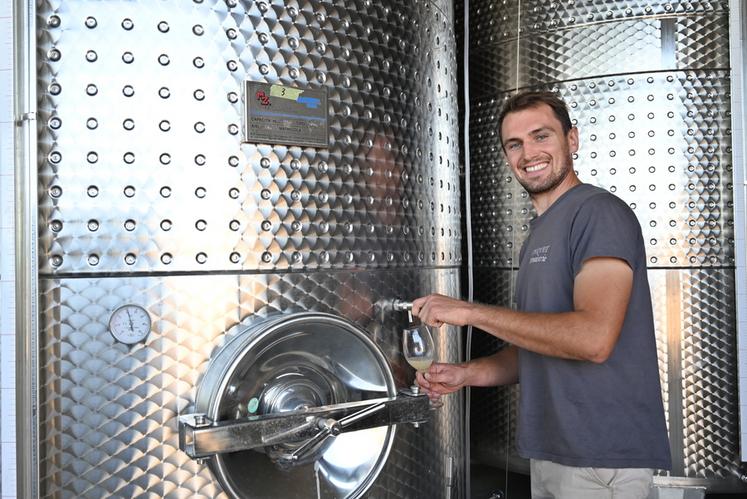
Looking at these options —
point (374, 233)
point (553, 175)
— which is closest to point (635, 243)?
point (553, 175)

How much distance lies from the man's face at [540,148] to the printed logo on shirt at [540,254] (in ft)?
0.67

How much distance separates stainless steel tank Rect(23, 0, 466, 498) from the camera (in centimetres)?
183

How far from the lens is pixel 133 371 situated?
1.88 metres

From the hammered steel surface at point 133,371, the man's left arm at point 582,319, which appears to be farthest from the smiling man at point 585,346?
the hammered steel surface at point 133,371

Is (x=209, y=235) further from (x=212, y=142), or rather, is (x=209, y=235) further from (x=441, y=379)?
(x=441, y=379)

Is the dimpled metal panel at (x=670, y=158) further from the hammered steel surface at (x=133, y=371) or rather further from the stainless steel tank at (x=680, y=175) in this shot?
the hammered steel surface at (x=133, y=371)

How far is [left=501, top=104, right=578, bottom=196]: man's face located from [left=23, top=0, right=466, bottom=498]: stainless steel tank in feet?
1.25

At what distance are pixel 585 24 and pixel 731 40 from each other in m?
0.71

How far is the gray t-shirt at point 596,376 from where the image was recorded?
2.09 meters

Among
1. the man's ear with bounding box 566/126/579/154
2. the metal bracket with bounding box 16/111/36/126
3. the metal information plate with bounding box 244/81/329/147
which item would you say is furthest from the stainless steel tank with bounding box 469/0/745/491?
the metal bracket with bounding box 16/111/36/126

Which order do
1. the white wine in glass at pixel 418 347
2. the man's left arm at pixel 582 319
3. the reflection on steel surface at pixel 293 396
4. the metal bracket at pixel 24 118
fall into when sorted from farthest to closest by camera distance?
the white wine in glass at pixel 418 347 < the man's left arm at pixel 582 319 < the reflection on steel surface at pixel 293 396 < the metal bracket at pixel 24 118

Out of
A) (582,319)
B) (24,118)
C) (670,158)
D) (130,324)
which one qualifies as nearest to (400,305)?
(582,319)

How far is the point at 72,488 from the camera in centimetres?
182

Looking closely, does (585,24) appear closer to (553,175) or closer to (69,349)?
(553,175)
